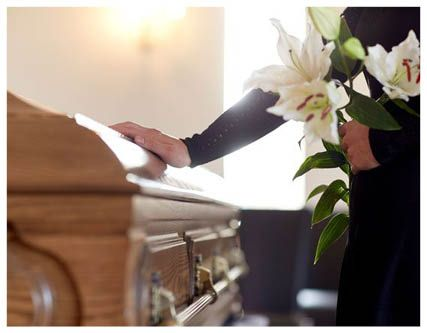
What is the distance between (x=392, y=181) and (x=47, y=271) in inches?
19.6

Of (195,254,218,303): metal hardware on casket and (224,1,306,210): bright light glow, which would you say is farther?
(224,1,306,210): bright light glow

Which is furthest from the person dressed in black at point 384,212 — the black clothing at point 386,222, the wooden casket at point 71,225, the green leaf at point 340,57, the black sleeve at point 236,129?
the wooden casket at point 71,225

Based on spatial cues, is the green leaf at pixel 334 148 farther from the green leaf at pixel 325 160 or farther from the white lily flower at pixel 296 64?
the white lily flower at pixel 296 64

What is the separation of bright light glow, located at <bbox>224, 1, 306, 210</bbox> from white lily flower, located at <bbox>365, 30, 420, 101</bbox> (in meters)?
3.23

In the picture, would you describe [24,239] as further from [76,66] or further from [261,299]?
[76,66]

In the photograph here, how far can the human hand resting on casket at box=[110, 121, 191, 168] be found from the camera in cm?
121

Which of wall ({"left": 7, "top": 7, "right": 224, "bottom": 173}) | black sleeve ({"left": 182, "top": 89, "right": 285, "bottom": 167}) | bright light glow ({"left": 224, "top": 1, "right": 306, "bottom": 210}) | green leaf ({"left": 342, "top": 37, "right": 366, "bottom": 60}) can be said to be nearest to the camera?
green leaf ({"left": 342, "top": 37, "right": 366, "bottom": 60})

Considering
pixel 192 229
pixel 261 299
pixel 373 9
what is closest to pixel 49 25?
pixel 261 299

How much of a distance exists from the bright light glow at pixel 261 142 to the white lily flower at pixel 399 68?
127 inches

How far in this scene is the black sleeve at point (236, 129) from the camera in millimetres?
1298

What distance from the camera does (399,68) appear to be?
2.79 feet

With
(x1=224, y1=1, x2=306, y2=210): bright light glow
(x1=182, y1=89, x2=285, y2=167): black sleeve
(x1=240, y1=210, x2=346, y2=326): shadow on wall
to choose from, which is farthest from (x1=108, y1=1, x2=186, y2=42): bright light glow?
(x1=182, y1=89, x2=285, y2=167): black sleeve

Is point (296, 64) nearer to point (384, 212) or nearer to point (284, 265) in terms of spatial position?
point (384, 212)

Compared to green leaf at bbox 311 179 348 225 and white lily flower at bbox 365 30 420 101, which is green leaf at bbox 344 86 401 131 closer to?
white lily flower at bbox 365 30 420 101
